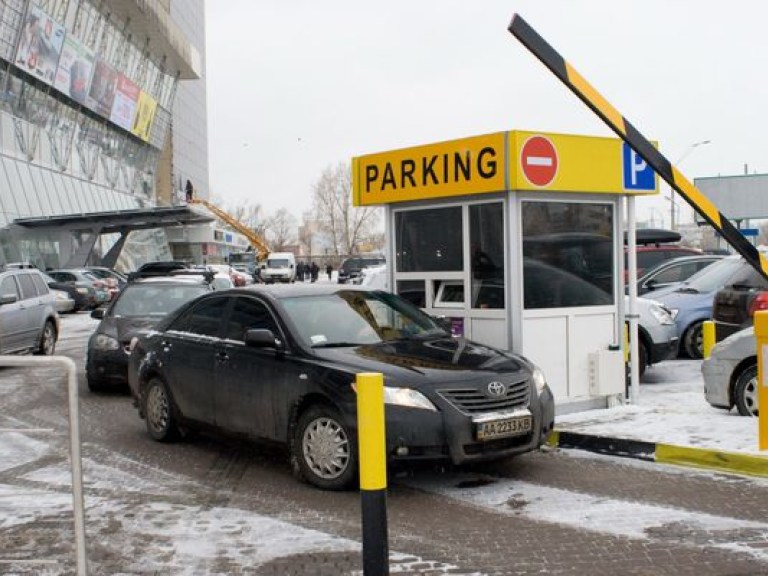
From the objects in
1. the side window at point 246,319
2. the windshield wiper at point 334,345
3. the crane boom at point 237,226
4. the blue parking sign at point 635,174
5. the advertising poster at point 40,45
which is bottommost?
the windshield wiper at point 334,345

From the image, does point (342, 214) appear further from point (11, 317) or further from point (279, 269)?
point (11, 317)

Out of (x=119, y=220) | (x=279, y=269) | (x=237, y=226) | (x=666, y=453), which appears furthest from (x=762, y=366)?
(x=237, y=226)

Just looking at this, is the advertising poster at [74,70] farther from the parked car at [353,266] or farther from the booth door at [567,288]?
the booth door at [567,288]

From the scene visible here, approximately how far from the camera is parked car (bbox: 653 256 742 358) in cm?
1338

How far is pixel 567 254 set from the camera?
9234 mm

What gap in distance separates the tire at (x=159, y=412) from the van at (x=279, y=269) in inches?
1966

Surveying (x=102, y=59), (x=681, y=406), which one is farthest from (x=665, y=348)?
(x=102, y=59)

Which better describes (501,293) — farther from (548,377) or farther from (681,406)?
(681,406)

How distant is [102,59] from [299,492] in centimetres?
5293

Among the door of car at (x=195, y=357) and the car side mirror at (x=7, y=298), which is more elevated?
the car side mirror at (x=7, y=298)

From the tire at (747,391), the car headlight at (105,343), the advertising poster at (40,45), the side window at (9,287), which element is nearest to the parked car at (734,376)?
the tire at (747,391)

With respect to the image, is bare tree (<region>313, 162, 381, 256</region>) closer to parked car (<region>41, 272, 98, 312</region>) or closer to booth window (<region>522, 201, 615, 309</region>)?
parked car (<region>41, 272, 98, 312</region>)

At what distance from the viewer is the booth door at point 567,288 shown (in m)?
8.98

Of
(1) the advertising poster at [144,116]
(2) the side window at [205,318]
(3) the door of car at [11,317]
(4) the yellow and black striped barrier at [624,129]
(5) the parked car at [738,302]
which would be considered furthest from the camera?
(1) the advertising poster at [144,116]
